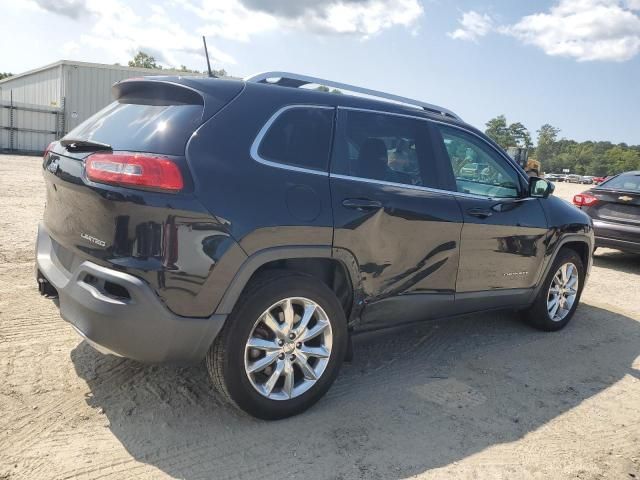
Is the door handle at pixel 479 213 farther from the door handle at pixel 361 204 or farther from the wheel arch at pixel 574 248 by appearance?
the wheel arch at pixel 574 248

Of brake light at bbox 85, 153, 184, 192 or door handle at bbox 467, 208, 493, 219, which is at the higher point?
brake light at bbox 85, 153, 184, 192

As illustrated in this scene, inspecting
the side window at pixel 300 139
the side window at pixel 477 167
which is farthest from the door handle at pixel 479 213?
the side window at pixel 300 139

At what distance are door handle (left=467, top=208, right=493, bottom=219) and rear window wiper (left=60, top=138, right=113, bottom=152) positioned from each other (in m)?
2.43

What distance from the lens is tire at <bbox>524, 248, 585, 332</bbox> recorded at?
481 cm

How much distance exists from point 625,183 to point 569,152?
482 feet

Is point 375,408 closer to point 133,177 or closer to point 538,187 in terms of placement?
point 133,177

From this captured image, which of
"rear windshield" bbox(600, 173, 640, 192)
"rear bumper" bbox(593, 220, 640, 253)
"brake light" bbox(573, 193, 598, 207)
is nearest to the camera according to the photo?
"rear bumper" bbox(593, 220, 640, 253)

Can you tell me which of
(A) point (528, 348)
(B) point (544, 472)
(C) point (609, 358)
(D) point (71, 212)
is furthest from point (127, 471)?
(C) point (609, 358)

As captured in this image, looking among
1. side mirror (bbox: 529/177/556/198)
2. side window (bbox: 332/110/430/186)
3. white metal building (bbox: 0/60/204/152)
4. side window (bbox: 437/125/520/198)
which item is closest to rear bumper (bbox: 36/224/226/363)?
side window (bbox: 332/110/430/186)

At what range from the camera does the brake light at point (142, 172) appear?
254cm

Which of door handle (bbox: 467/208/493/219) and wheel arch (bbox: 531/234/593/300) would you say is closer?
door handle (bbox: 467/208/493/219)

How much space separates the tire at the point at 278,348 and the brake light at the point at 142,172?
0.68 meters

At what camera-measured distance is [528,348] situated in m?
4.52

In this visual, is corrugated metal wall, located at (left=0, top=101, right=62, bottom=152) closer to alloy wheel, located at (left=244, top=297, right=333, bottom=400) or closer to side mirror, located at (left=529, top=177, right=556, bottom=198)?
side mirror, located at (left=529, top=177, right=556, bottom=198)
